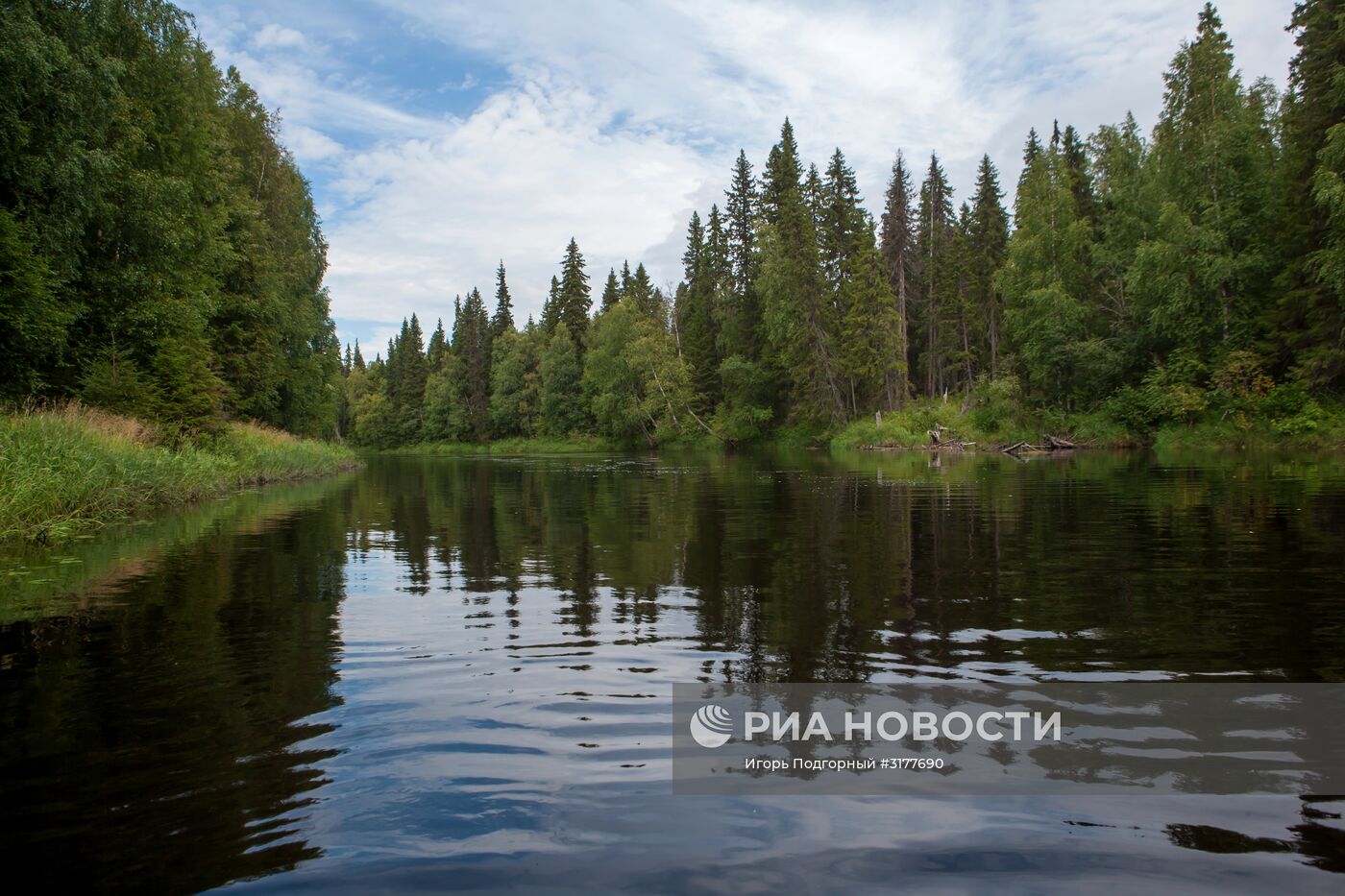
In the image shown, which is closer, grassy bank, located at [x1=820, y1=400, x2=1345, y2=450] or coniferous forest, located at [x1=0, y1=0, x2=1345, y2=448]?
coniferous forest, located at [x1=0, y1=0, x2=1345, y2=448]

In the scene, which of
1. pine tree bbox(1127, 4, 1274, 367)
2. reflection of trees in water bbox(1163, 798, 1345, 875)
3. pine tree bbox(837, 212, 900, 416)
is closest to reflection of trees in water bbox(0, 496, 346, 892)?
reflection of trees in water bbox(1163, 798, 1345, 875)

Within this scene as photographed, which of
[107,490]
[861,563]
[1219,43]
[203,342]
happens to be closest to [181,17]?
[203,342]

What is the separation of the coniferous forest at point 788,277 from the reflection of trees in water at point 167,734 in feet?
44.8

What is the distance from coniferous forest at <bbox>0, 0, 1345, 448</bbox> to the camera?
2017cm

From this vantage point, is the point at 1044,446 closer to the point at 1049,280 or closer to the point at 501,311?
the point at 1049,280

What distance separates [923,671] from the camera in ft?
17.7

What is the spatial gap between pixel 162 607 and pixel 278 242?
35519mm

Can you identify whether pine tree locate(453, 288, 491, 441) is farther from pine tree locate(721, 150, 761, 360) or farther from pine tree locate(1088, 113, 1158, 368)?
pine tree locate(1088, 113, 1158, 368)

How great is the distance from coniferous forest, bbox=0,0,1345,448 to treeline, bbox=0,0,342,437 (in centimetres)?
10

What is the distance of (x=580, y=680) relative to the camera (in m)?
5.55

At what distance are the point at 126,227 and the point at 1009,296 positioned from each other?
156 feet

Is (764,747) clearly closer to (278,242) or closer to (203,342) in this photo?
(203,342)

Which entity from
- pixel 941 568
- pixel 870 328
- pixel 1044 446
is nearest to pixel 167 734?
pixel 941 568

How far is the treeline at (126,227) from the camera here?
57.1 ft
